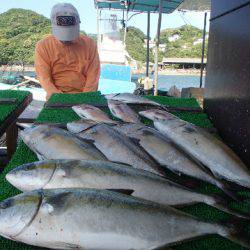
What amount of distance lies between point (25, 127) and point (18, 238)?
1573 millimetres

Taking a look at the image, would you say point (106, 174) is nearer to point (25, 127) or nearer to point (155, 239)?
point (155, 239)

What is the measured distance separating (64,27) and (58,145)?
394 cm

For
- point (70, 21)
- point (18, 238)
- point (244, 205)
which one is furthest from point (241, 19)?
point (70, 21)

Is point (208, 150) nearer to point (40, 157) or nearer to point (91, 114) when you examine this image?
point (40, 157)

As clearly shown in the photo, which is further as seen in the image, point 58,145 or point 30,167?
point 58,145

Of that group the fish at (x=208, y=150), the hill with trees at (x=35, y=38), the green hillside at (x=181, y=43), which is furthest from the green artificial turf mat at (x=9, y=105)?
the green hillside at (x=181, y=43)

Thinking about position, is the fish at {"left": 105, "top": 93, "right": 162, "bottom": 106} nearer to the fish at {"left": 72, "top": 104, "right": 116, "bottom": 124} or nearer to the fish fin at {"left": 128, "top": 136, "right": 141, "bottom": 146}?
the fish at {"left": 72, "top": 104, "right": 116, "bottom": 124}

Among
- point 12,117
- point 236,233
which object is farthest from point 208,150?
point 12,117

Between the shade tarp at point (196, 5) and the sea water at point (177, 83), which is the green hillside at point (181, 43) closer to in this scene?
the sea water at point (177, 83)

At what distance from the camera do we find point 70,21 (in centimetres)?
595

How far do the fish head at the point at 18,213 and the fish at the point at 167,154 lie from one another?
1002 millimetres

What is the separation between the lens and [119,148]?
8.41ft

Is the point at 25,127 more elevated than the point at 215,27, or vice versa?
the point at 215,27

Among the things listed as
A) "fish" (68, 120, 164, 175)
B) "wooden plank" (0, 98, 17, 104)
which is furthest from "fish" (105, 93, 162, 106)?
"fish" (68, 120, 164, 175)
